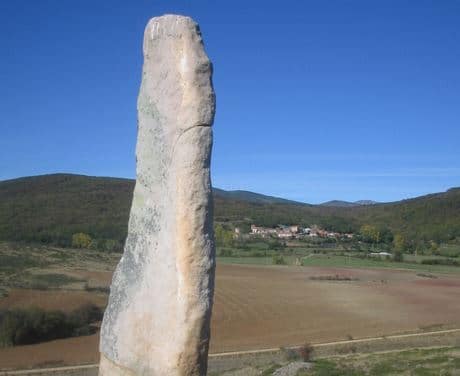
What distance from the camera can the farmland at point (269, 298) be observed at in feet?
82.5

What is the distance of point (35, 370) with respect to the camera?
60.6 ft

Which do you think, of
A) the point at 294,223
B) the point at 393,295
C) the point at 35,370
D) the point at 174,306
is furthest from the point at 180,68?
the point at 294,223

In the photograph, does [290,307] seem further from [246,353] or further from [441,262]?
[441,262]

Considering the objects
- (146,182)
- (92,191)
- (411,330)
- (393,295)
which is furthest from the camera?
(92,191)

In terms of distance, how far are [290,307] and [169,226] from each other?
104 ft

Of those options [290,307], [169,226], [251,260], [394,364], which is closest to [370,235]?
[251,260]

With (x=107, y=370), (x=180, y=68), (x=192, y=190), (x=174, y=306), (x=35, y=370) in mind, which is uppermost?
(x=180, y=68)

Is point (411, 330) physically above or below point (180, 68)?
below

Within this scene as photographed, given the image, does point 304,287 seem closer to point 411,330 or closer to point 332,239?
point 411,330

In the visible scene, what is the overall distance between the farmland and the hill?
16.5 meters

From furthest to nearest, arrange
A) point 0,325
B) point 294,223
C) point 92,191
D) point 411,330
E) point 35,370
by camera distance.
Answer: point 294,223 → point 92,191 → point 411,330 → point 0,325 → point 35,370

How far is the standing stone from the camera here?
233 inches

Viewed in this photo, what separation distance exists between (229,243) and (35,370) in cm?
6364

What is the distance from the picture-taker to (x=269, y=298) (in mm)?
40219
